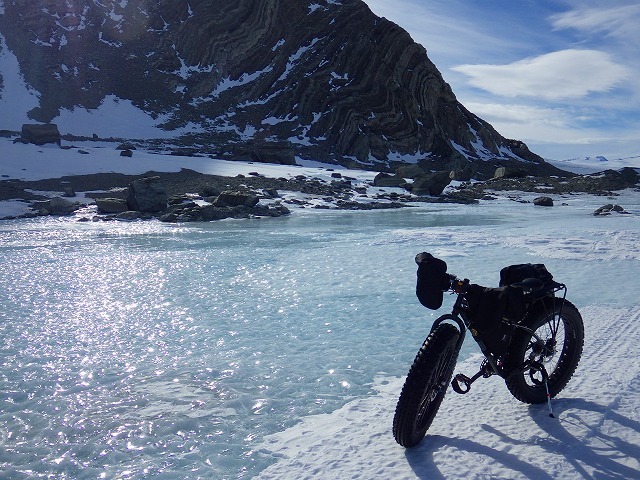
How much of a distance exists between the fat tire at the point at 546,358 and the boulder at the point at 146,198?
24.8 m

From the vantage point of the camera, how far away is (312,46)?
3679 inches

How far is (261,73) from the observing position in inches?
3777

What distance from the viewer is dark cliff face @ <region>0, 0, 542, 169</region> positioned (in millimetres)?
81438

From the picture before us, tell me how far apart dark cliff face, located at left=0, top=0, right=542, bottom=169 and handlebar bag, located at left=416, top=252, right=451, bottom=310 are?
Result: 69693mm

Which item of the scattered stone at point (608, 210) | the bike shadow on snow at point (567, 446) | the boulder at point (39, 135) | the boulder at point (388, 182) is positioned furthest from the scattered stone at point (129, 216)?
the boulder at point (39, 135)

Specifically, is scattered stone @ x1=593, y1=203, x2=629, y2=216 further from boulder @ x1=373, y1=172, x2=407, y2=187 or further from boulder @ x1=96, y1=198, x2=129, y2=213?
boulder @ x1=96, y1=198, x2=129, y2=213

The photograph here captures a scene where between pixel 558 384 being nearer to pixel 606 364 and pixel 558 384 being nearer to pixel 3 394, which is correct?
pixel 606 364

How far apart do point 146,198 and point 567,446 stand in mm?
26009

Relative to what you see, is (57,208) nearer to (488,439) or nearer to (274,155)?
(488,439)

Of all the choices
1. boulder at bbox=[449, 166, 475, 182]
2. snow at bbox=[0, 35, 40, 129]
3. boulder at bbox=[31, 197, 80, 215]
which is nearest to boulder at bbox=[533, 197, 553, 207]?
boulder at bbox=[449, 166, 475, 182]

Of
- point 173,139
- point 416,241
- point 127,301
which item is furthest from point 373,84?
point 127,301

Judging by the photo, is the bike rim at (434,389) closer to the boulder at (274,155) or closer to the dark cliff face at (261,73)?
the boulder at (274,155)

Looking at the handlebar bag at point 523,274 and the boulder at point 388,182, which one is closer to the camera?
the handlebar bag at point 523,274

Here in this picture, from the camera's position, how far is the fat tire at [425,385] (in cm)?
378
